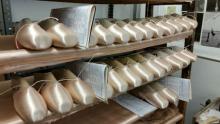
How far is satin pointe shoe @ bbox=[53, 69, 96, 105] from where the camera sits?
0.76 metres

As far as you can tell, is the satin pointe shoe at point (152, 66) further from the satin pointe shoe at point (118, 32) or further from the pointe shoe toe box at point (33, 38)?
the pointe shoe toe box at point (33, 38)

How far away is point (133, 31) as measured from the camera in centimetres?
97

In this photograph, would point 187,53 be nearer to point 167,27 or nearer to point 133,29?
point 167,27

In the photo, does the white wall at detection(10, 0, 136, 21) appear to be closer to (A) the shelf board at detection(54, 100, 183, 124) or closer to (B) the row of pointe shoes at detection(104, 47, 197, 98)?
(B) the row of pointe shoes at detection(104, 47, 197, 98)

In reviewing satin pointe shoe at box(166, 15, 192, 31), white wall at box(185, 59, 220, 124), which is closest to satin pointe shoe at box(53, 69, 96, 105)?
satin pointe shoe at box(166, 15, 192, 31)

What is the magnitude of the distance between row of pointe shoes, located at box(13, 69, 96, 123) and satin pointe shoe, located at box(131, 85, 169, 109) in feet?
1.95

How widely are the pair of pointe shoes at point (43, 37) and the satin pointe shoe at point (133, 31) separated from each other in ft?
1.10

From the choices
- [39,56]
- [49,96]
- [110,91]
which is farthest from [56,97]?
[110,91]

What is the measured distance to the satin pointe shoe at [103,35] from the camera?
82 cm

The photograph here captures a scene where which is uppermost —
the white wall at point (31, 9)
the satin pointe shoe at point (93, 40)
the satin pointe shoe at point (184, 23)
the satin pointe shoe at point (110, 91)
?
the white wall at point (31, 9)

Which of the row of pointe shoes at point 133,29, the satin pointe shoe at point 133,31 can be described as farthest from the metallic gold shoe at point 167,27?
the satin pointe shoe at point 133,31

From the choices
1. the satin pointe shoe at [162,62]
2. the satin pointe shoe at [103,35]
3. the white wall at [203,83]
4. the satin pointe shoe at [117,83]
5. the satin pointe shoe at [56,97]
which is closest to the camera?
the satin pointe shoe at [56,97]

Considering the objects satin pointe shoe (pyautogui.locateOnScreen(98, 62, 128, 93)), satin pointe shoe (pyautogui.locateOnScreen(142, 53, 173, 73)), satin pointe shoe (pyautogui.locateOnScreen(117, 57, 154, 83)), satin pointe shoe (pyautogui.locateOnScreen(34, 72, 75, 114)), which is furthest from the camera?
satin pointe shoe (pyautogui.locateOnScreen(142, 53, 173, 73))

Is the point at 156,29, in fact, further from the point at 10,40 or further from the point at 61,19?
the point at 10,40
